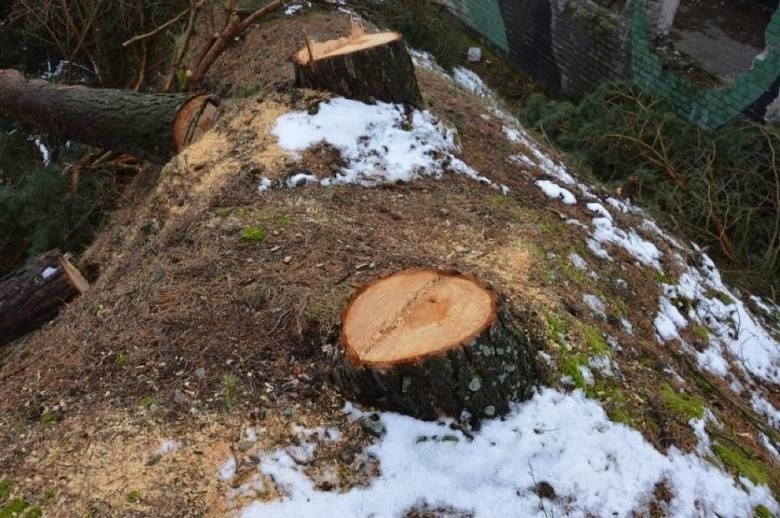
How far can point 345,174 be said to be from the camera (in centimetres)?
369

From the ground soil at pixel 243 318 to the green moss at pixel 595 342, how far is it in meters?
0.04

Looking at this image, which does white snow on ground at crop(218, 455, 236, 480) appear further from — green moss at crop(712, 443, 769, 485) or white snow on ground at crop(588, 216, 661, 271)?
white snow on ground at crop(588, 216, 661, 271)

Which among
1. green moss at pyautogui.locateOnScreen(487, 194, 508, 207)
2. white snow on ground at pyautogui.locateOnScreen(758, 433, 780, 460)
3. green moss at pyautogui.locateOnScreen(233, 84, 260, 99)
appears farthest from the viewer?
green moss at pyautogui.locateOnScreen(233, 84, 260, 99)

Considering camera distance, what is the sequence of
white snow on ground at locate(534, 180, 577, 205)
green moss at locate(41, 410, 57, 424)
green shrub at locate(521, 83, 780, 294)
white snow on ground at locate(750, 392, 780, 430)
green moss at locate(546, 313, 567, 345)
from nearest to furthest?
1. green moss at locate(41, 410, 57, 424)
2. green moss at locate(546, 313, 567, 345)
3. white snow on ground at locate(750, 392, 780, 430)
4. white snow on ground at locate(534, 180, 577, 205)
5. green shrub at locate(521, 83, 780, 294)

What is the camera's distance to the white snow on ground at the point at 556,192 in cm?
417

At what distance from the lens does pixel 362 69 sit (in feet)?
12.9

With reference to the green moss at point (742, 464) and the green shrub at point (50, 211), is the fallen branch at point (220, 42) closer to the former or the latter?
the green shrub at point (50, 211)

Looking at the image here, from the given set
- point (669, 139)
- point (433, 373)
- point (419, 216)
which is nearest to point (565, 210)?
point (419, 216)

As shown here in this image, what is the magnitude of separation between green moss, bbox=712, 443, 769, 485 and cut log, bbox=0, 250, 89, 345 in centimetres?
332

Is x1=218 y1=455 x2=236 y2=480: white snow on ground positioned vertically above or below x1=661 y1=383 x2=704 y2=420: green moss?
above

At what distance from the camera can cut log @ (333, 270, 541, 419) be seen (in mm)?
2002

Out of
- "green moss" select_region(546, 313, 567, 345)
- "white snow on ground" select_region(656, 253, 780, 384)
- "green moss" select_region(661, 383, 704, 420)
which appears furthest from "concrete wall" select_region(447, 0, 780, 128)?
"green moss" select_region(546, 313, 567, 345)

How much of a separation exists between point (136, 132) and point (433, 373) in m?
3.38

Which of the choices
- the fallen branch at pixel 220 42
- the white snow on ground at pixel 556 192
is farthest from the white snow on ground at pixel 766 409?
the fallen branch at pixel 220 42
